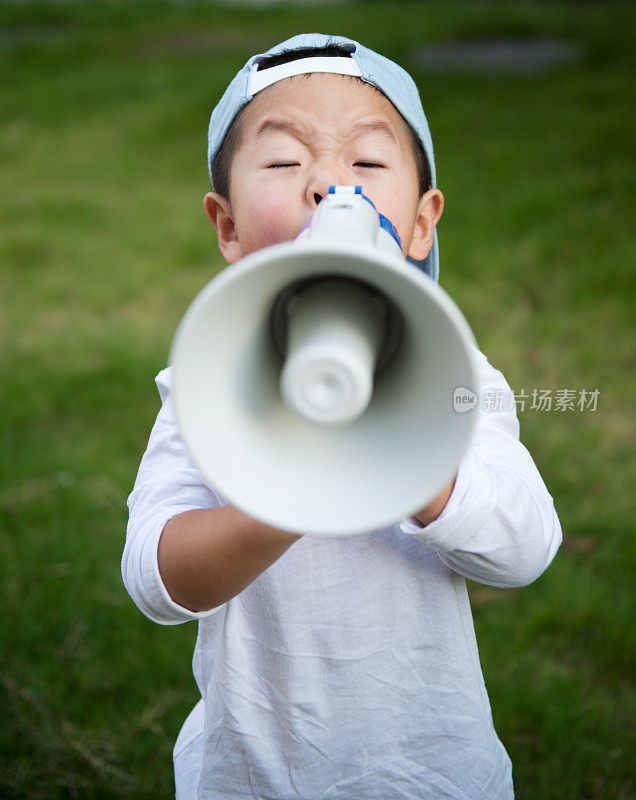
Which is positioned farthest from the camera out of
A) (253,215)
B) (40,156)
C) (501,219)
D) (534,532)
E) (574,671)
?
(40,156)

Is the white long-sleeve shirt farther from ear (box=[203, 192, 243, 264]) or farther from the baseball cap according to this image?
the baseball cap

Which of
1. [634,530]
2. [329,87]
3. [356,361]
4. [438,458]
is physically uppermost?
[329,87]

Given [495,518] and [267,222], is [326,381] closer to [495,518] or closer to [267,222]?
[495,518]

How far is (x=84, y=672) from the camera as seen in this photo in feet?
8.27

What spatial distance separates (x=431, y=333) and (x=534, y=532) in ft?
1.46

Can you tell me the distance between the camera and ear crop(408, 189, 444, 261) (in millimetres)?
1606

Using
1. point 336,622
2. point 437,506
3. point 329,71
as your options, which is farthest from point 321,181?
point 336,622

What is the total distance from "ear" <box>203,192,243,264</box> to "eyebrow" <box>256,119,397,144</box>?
0.56 ft

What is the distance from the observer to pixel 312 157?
4.66 feet

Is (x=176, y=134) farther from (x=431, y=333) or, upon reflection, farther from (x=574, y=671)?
(x=431, y=333)

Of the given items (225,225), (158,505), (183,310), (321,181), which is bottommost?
(183,310)

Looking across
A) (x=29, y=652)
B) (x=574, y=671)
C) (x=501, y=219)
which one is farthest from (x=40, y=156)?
(x=574, y=671)

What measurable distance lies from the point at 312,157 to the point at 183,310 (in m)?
3.15

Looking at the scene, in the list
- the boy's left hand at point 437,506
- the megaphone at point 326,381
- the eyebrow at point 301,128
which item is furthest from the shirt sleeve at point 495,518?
the eyebrow at point 301,128
